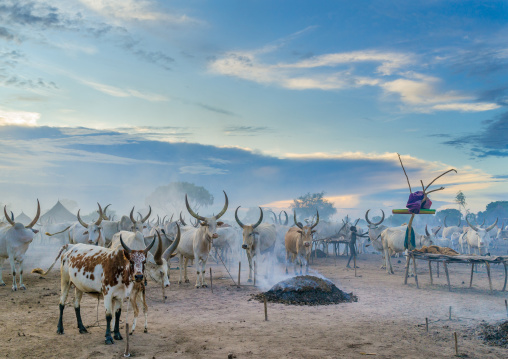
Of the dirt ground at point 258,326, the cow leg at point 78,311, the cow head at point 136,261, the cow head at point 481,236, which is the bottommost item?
the dirt ground at point 258,326

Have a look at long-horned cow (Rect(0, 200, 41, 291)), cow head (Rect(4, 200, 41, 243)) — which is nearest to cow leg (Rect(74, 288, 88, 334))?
long-horned cow (Rect(0, 200, 41, 291))

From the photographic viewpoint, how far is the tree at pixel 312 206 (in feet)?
291

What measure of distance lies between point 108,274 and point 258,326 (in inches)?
162

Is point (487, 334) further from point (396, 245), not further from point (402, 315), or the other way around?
point (396, 245)

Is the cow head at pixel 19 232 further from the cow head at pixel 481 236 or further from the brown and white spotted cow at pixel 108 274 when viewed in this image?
the cow head at pixel 481 236

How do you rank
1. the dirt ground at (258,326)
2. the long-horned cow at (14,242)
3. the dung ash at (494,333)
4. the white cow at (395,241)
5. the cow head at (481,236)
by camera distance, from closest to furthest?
the dirt ground at (258,326)
the dung ash at (494,333)
the long-horned cow at (14,242)
the white cow at (395,241)
the cow head at (481,236)

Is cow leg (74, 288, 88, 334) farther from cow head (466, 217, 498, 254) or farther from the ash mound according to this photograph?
cow head (466, 217, 498, 254)

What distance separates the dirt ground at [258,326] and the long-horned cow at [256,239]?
230cm

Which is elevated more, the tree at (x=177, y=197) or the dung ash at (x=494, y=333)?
the tree at (x=177, y=197)

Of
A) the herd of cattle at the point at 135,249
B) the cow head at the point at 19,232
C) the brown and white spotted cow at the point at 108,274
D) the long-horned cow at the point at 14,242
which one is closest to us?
the brown and white spotted cow at the point at 108,274

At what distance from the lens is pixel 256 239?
57.7ft

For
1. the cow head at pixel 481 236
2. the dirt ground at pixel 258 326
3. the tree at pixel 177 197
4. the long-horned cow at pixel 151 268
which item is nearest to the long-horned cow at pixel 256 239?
the dirt ground at pixel 258 326

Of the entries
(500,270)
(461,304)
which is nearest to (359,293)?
(461,304)

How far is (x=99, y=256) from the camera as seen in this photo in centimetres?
835
